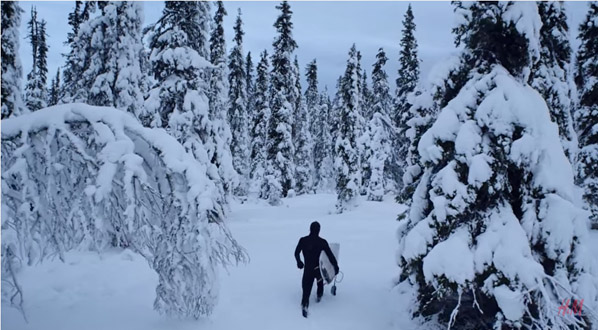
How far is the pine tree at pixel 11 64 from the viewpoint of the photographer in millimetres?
15155

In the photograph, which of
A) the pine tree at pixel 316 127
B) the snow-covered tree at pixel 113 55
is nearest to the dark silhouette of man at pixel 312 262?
the snow-covered tree at pixel 113 55

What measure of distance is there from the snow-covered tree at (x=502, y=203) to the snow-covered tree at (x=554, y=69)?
2.96 ft

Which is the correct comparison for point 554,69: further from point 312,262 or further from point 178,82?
point 178,82

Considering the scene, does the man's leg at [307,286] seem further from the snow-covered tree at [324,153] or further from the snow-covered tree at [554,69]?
the snow-covered tree at [324,153]

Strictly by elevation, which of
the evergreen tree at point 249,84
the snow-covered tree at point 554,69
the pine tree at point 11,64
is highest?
the evergreen tree at point 249,84

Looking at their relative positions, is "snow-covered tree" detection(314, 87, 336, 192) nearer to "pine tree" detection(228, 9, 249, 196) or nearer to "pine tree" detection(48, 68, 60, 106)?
"pine tree" detection(228, 9, 249, 196)

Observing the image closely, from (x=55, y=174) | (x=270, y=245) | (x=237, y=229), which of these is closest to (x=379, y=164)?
(x=237, y=229)

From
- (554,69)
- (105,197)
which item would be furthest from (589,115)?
(105,197)

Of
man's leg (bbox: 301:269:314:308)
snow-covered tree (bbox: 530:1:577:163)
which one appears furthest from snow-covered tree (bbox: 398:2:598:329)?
man's leg (bbox: 301:269:314:308)

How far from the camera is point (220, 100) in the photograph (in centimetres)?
2505

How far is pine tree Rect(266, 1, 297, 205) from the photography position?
30703 mm

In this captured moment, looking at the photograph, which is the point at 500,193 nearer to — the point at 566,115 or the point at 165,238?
the point at 566,115

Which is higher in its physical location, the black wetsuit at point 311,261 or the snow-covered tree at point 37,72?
the snow-covered tree at point 37,72

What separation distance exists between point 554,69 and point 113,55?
1464cm
